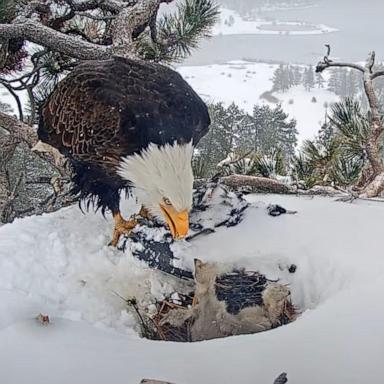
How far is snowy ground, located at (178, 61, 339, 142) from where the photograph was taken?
24.1 feet

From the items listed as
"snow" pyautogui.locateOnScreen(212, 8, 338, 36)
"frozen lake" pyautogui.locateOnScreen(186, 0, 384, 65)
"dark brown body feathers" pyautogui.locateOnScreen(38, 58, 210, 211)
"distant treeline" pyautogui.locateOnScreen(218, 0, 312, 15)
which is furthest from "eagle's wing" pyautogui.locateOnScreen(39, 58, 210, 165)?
"snow" pyautogui.locateOnScreen(212, 8, 338, 36)

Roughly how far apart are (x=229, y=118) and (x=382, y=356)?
124 inches

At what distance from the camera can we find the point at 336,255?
104 cm

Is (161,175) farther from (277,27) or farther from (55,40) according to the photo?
(277,27)

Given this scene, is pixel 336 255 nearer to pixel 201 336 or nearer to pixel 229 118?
pixel 201 336

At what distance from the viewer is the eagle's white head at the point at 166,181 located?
1071mm

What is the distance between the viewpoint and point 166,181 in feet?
3.57

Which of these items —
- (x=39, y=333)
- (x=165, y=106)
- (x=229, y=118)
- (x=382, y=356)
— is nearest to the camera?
(x=382, y=356)

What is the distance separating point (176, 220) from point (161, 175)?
10cm

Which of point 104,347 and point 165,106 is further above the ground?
point 165,106

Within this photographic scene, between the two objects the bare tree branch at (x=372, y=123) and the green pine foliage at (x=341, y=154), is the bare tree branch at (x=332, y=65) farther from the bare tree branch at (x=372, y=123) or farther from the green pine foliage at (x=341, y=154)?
the green pine foliage at (x=341, y=154)

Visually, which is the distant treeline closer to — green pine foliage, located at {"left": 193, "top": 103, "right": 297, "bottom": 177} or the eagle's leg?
green pine foliage, located at {"left": 193, "top": 103, "right": 297, "bottom": 177}

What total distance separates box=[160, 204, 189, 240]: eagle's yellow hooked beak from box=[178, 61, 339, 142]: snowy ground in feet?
17.1

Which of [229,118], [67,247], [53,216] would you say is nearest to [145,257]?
[67,247]
